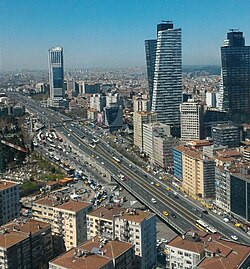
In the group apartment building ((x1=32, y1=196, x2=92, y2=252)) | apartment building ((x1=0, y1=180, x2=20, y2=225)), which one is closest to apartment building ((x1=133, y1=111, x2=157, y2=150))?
apartment building ((x1=0, y1=180, x2=20, y2=225))

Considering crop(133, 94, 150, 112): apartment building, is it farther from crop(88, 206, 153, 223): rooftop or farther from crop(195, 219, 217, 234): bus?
crop(88, 206, 153, 223): rooftop

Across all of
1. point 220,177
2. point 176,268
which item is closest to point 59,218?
point 176,268

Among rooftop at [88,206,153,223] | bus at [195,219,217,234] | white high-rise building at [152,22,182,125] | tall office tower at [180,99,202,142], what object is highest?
white high-rise building at [152,22,182,125]

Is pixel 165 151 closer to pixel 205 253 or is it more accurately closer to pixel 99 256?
pixel 205 253

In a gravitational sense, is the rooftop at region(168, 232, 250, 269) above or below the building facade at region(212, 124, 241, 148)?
below

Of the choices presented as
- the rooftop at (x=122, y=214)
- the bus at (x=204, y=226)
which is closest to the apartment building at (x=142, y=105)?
the bus at (x=204, y=226)

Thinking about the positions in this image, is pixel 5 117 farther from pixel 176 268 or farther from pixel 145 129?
pixel 176 268

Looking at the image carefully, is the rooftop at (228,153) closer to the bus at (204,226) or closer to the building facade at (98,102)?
the bus at (204,226)
